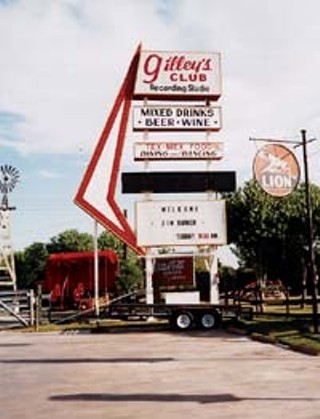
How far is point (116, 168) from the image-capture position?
35.4m

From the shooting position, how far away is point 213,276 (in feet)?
114

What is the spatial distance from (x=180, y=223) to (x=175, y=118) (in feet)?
16.6

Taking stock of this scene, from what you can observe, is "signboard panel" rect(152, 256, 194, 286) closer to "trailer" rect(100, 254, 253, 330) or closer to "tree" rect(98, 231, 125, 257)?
"trailer" rect(100, 254, 253, 330)

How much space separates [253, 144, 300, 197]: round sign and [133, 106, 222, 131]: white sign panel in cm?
946

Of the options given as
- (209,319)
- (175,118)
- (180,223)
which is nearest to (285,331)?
(209,319)

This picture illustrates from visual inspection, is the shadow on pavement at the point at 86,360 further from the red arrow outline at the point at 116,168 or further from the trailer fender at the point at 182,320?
the red arrow outline at the point at 116,168

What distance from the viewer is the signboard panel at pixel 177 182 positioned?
34188 millimetres

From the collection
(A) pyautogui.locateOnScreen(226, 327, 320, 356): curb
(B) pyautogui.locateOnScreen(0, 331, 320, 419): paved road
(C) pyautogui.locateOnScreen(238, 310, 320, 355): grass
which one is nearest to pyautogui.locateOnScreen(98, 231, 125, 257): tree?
(C) pyautogui.locateOnScreen(238, 310, 320, 355): grass

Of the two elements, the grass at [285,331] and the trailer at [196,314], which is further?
the trailer at [196,314]

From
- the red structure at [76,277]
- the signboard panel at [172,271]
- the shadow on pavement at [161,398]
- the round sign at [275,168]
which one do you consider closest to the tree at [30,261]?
the red structure at [76,277]

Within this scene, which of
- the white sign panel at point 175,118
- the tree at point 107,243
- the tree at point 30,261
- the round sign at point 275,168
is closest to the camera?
the round sign at point 275,168

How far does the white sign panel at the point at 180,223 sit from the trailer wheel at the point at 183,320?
4.33 metres

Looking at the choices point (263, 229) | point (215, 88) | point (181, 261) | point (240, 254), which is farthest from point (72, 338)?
point (240, 254)

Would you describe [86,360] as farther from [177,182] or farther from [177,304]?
[177,182]
